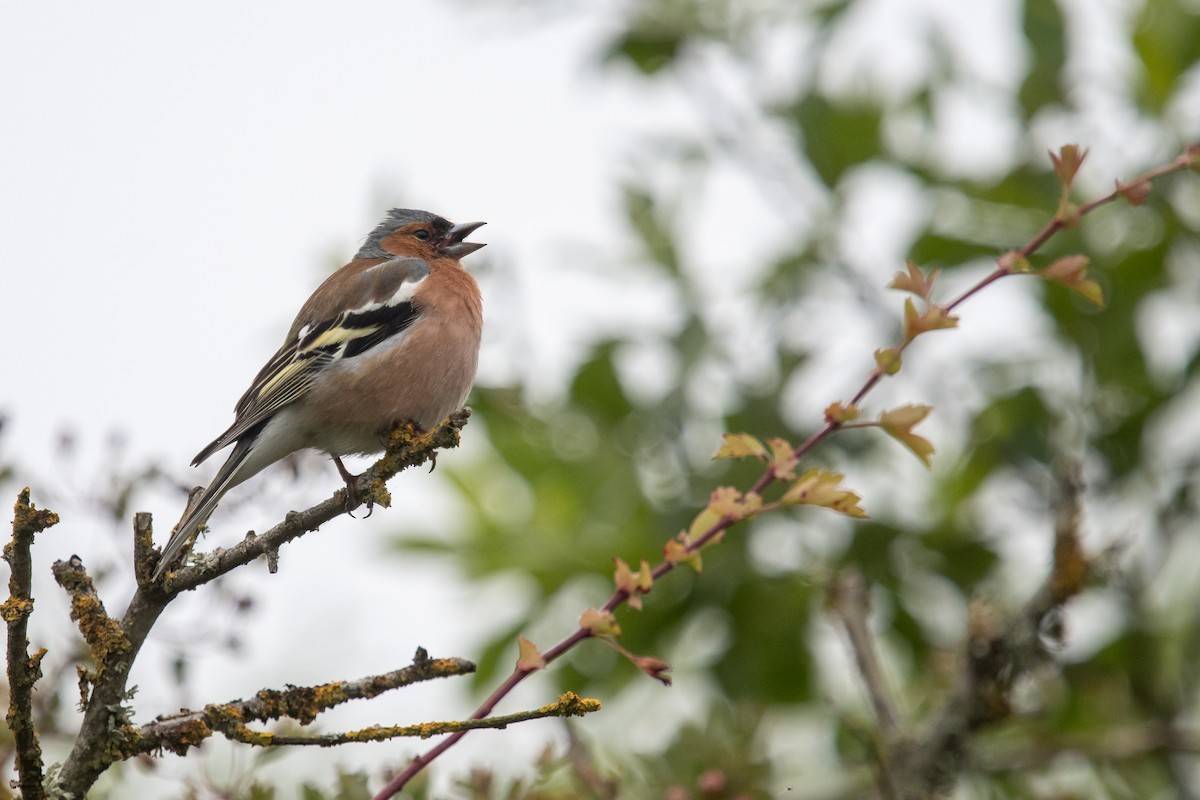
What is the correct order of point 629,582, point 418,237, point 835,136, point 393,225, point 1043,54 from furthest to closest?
1. point 393,225
2. point 418,237
3. point 835,136
4. point 1043,54
5. point 629,582

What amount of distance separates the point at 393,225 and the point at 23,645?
5322 mm

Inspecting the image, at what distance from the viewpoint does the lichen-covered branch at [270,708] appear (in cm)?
281

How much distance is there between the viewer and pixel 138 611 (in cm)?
293

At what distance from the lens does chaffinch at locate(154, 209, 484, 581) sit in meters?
5.26

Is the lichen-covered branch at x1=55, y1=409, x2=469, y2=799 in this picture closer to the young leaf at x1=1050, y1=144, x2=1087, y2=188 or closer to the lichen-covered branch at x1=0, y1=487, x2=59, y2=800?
the lichen-covered branch at x1=0, y1=487, x2=59, y2=800

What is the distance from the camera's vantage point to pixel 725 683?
5.80 meters

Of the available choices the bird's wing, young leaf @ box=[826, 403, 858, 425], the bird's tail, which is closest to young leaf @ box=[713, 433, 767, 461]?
young leaf @ box=[826, 403, 858, 425]

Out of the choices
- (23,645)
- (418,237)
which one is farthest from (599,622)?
(418,237)

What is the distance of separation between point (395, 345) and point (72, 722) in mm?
2192

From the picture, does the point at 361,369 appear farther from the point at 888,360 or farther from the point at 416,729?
the point at 888,360

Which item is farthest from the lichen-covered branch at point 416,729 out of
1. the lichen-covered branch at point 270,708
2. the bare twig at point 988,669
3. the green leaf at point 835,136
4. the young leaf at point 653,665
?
the green leaf at point 835,136

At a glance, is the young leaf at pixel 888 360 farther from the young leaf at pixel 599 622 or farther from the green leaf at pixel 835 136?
the green leaf at pixel 835 136

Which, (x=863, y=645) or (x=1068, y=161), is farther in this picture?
(x=863, y=645)

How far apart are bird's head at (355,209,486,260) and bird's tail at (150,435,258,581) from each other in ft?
7.94
